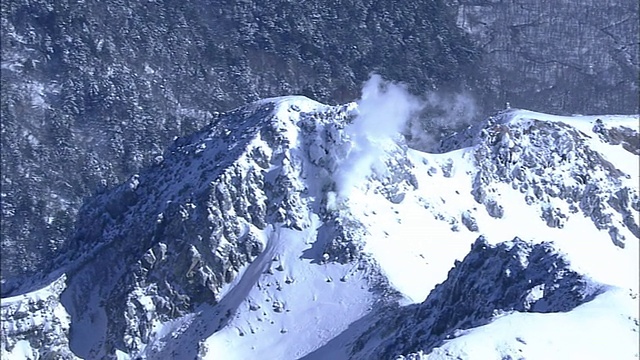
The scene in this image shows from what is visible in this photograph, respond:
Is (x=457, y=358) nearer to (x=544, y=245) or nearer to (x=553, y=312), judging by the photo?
(x=553, y=312)

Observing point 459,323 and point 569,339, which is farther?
point 459,323

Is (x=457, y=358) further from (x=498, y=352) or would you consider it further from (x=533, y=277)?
(x=533, y=277)

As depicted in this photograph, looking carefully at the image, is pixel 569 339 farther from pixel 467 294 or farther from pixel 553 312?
pixel 467 294

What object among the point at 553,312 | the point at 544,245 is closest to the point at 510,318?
the point at 553,312

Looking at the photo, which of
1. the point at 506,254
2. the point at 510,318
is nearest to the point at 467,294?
the point at 506,254

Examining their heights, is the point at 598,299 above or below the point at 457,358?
above

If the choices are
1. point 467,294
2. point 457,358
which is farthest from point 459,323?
point 457,358

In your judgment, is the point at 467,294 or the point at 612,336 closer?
the point at 612,336

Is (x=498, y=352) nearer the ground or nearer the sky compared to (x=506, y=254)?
nearer the ground
